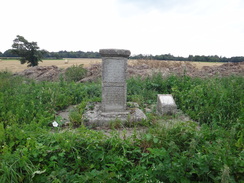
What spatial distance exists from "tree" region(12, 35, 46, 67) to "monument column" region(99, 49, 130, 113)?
1960 cm

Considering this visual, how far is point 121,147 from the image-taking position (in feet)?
10.3

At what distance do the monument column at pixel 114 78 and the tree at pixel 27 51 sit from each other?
19.6 m

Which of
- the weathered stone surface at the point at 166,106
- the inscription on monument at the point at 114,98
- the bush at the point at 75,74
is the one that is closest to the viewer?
the inscription on monument at the point at 114,98

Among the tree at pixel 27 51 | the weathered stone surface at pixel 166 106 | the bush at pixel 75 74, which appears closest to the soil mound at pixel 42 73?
the bush at pixel 75 74

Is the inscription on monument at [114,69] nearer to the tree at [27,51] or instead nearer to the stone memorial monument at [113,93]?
the stone memorial monument at [113,93]

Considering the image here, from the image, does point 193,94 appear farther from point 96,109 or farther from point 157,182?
point 157,182

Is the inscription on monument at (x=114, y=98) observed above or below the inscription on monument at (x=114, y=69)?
below

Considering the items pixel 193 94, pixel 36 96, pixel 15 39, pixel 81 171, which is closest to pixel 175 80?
pixel 193 94

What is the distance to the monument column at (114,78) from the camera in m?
5.00

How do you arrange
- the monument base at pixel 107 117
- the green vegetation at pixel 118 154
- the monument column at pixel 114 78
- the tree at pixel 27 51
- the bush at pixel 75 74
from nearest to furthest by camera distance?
the green vegetation at pixel 118 154 → the monument base at pixel 107 117 → the monument column at pixel 114 78 → the bush at pixel 75 74 → the tree at pixel 27 51

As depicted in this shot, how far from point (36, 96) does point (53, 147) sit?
13.0 feet

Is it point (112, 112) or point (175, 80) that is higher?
point (175, 80)

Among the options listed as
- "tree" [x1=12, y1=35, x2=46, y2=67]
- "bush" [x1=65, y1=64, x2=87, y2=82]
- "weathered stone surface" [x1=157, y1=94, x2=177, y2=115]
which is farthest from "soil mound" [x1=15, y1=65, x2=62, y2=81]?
"weathered stone surface" [x1=157, y1=94, x2=177, y2=115]

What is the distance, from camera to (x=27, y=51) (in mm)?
21906
